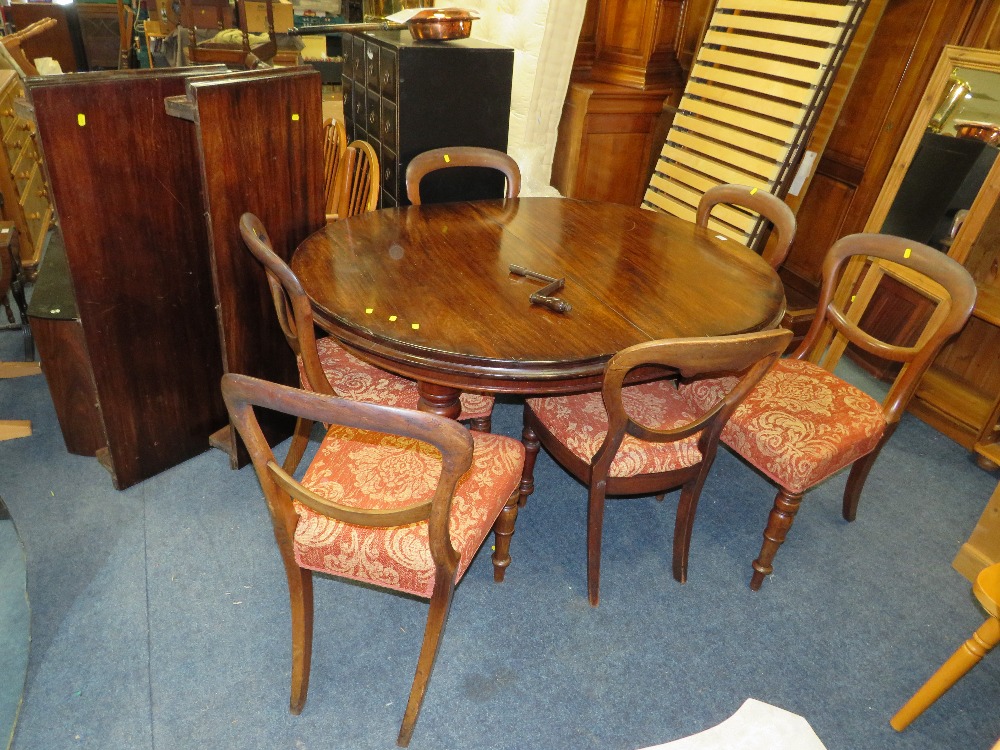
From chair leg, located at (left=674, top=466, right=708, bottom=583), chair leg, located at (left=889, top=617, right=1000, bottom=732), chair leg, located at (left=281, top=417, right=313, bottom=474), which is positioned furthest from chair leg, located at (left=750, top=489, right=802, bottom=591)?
chair leg, located at (left=281, top=417, right=313, bottom=474)

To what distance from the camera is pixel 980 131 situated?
2186 millimetres

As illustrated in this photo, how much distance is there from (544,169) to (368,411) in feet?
8.06

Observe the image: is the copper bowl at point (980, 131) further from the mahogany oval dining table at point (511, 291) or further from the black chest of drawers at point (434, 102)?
the black chest of drawers at point (434, 102)

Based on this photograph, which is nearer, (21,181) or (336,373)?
(336,373)

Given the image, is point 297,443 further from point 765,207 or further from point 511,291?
point 765,207

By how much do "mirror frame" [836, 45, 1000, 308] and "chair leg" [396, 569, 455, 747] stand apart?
2030mm

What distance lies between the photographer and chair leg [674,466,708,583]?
1.68 meters

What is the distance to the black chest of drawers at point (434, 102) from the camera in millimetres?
2629

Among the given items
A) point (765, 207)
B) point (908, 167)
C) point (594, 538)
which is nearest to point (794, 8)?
point (908, 167)

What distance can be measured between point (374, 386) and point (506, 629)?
705 mm

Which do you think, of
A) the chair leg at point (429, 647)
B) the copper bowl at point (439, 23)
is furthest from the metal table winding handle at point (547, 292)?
the copper bowl at point (439, 23)

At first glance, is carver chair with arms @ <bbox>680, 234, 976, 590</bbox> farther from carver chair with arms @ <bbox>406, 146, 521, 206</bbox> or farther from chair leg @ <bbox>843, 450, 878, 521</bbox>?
carver chair with arms @ <bbox>406, 146, 521, 206</bbox>

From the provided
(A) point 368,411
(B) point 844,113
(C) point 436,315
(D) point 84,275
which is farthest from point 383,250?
(B) point 844,113

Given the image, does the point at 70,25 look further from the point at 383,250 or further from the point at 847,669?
the point at 847,669
